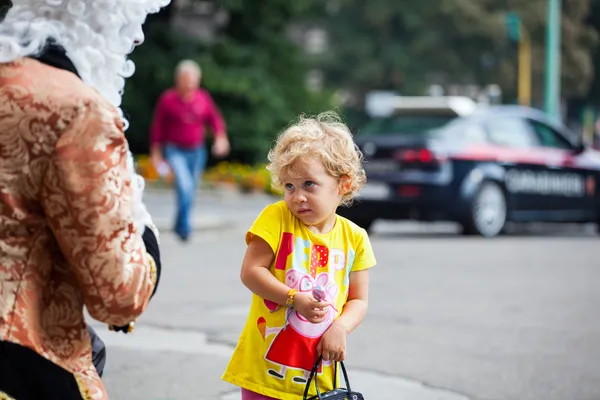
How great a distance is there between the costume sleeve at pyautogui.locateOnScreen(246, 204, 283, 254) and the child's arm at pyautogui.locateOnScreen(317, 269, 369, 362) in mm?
258

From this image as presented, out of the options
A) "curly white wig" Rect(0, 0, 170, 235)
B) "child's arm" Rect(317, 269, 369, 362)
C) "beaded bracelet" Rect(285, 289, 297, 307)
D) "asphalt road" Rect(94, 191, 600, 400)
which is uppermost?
"curly white wig" Rect(0, 0, 170, 235)

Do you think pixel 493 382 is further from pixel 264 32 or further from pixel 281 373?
pixel 264 32

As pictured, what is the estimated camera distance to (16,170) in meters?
2.34

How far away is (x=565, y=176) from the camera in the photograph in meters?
16.1

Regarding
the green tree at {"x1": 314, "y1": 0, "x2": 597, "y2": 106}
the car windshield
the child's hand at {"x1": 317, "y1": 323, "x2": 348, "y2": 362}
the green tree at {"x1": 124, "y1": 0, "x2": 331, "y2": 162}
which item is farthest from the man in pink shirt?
the green tree at {"x1": 314, "y1": 0, "x2": 597, "y2": 106}

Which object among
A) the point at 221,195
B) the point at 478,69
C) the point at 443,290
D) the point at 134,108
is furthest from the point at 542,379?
the point at 478,69

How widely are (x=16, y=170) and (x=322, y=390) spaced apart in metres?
1.37

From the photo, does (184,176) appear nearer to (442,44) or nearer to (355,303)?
(355,303)

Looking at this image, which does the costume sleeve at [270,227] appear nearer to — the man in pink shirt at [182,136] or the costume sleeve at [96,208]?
the costume sleeve at [96,208]

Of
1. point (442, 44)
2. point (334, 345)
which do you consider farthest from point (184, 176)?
point (442, 44)

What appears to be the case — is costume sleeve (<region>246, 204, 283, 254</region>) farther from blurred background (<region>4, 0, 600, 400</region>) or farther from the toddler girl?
→ blurred background (<region>4, 0, 600, 400</region>)

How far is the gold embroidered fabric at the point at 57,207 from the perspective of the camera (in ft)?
7.62

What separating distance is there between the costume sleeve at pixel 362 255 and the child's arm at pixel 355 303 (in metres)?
0.02

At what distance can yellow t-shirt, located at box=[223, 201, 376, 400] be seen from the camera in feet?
11.1
